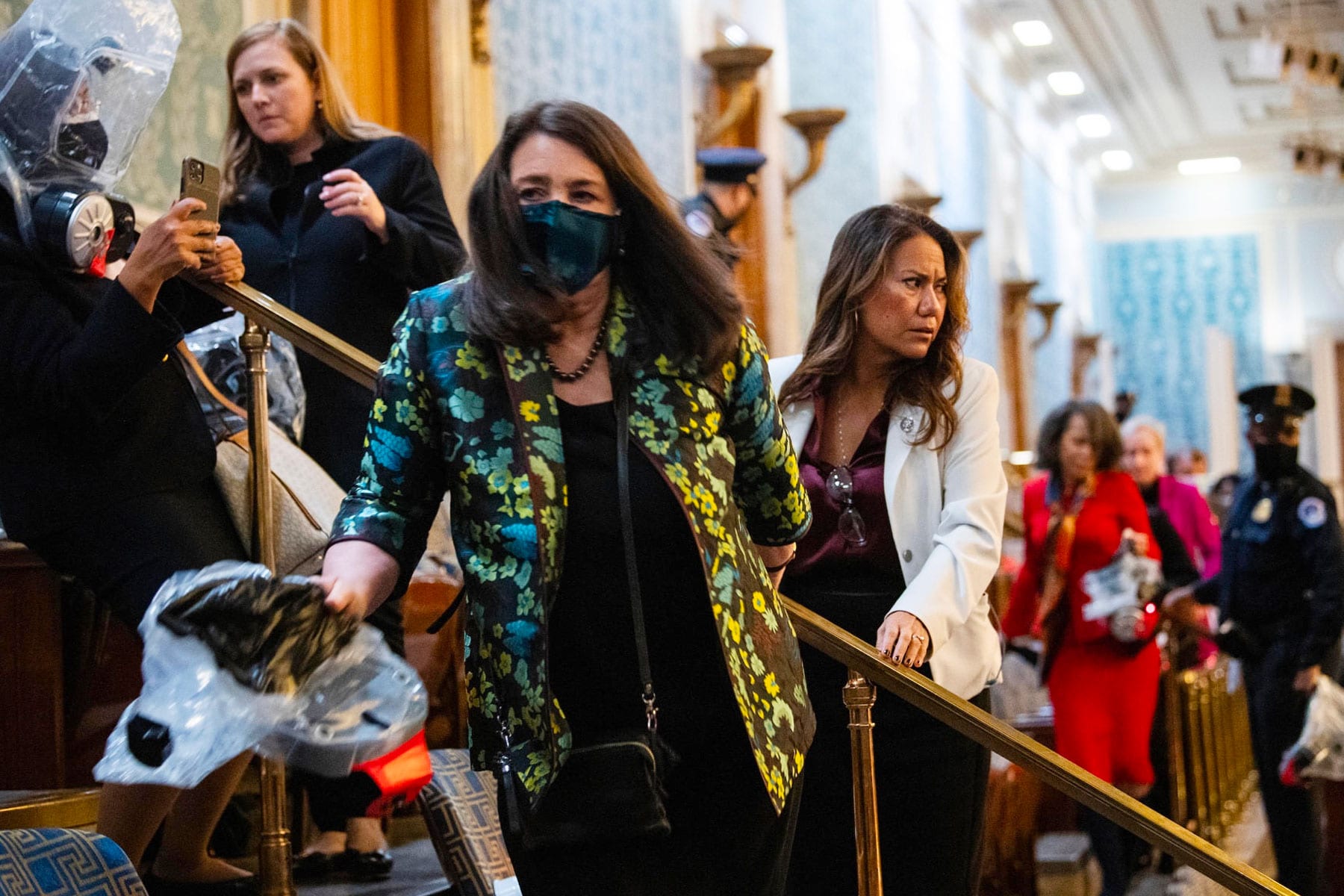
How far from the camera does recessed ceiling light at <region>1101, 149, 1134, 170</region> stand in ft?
64.5

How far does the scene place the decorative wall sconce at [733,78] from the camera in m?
7.89

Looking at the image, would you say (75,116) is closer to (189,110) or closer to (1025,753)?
(189,110)

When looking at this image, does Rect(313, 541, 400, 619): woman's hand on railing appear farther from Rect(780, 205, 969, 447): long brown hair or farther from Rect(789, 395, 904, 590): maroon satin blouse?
Rect(780, 205, 969, 447): long brown hair

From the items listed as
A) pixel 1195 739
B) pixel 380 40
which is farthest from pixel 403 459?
pixel 1195 739

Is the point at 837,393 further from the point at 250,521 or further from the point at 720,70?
the point at 720,70

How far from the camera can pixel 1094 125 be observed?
60.4ft

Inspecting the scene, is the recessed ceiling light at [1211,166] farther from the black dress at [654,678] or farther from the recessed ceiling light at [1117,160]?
the black dress at [654,678]

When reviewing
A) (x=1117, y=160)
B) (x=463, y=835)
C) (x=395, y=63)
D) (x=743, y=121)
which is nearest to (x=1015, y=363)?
(x=1117, y=160)

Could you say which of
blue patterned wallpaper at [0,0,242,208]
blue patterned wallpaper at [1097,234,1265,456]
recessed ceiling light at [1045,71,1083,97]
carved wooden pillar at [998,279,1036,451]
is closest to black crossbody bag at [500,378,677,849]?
blue patterned wallpaper at [0,0,242,208]

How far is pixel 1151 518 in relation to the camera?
6301 mm

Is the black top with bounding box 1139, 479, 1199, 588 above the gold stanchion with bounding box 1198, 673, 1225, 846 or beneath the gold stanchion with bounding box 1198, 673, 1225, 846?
above

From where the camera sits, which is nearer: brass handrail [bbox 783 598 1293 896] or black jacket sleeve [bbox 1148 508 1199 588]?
brass handrail [bbox 783 598 1293 896]

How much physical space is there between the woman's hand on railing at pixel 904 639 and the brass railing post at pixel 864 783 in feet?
0.27

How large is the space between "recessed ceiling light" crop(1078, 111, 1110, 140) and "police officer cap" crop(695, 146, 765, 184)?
46.2ft
